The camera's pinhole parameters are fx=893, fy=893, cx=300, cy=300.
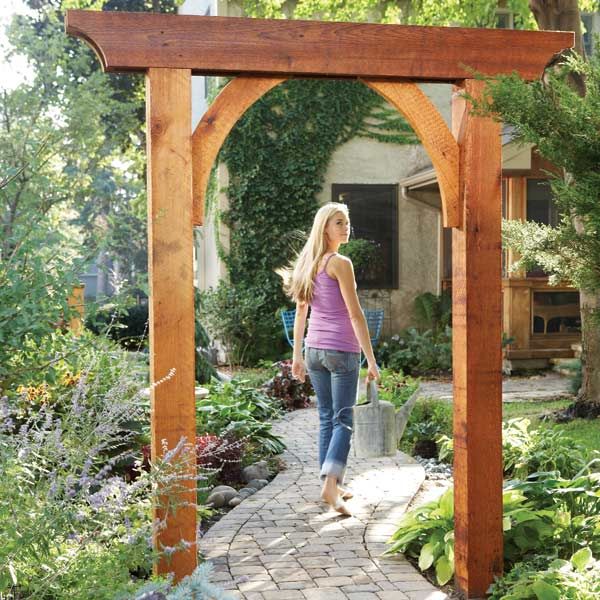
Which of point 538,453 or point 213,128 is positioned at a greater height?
point 213,128

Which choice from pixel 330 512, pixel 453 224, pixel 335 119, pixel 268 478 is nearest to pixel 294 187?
pixel 335 119

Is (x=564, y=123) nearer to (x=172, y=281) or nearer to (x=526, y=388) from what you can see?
(x=172, y=281)

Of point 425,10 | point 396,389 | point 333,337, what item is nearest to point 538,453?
point 333,337

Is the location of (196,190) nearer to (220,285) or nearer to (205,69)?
(205,69)

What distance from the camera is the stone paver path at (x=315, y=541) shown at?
4301 mm

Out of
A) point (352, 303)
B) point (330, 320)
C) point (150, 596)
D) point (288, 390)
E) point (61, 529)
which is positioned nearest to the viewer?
point (150, 596)

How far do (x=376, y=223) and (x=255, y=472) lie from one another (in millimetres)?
9230

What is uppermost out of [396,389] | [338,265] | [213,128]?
[213,128]

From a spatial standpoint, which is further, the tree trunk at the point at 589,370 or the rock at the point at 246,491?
the tree trunk at the point at 589,370

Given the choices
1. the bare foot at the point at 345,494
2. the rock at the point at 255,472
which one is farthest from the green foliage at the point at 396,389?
the bare foot at the point at 345,494

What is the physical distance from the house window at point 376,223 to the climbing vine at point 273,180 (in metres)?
0.67

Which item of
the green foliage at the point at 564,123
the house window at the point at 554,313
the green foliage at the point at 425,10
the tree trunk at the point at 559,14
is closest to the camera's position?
the green foliage at the point at 564,123

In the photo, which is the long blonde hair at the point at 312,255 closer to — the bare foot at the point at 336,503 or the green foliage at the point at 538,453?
the bare foot at the point at 336,503

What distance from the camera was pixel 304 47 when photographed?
157 inches
